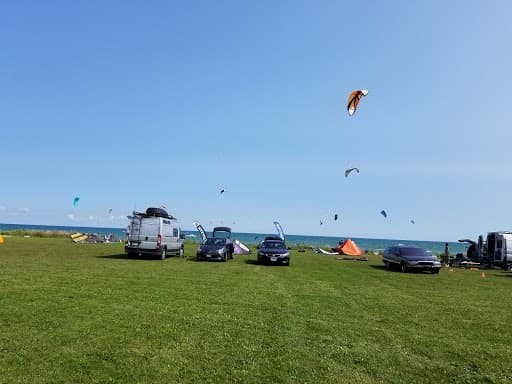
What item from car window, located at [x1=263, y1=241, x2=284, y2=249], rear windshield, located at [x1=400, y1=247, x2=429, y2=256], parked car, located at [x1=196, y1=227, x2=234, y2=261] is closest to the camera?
rear windshield, located at [x1=400, y1=247, x2=429, y2=256]

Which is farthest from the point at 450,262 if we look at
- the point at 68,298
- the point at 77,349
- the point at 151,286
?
the point at 77,349

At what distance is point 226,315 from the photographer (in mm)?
10047

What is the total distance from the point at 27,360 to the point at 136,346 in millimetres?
1627

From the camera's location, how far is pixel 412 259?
26.2 metres

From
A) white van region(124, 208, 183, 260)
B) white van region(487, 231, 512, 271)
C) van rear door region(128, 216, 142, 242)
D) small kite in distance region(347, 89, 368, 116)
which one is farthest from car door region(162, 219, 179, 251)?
white van region(487, 231, 512, 271)

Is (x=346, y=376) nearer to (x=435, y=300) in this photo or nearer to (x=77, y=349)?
(x=77, y=349)

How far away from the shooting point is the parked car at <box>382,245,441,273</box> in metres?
25.9

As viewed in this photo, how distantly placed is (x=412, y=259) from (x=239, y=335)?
67.2 feet

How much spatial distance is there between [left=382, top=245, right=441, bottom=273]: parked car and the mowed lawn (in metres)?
11.1

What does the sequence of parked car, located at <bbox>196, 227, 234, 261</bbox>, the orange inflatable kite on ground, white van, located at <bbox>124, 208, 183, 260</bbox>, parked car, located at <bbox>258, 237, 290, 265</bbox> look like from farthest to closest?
1. the orange inflatable kite on ground
2. parked car, located at <bbox>196, 227, 234, 261</bbox>
3. white van, located at <bbox>124, 208, 183, 260</bbox>
4. parked car, located at <bbox>258, 237, 290, 265</bbox>

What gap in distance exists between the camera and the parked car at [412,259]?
1019 inches

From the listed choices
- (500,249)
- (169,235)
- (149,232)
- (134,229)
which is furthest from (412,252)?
(134,229)

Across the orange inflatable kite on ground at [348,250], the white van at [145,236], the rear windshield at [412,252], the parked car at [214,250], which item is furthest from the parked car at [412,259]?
the orange inflatable kite on ground at [348,250]

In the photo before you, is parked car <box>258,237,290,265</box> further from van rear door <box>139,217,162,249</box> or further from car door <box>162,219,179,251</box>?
van rear door <box>139,217,162,249</box>
